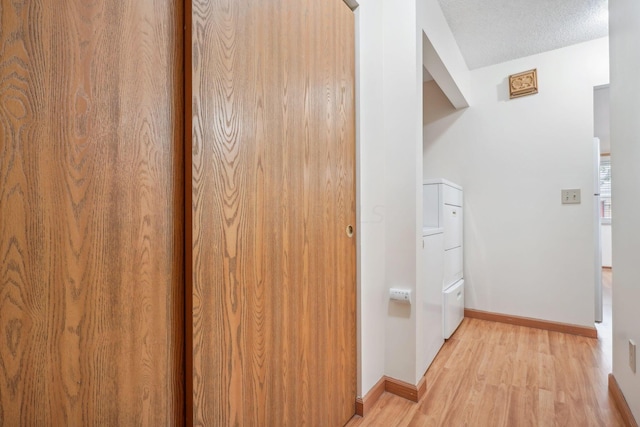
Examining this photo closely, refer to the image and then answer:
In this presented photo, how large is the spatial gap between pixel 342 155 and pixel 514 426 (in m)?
1.44

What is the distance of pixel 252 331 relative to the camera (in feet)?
2.87

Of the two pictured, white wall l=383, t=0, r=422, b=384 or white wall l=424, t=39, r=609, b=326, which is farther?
white wall l=424, t=39, r=609, b=326

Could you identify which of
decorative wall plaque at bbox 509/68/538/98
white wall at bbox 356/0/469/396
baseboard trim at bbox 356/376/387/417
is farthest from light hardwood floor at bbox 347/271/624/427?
decorative wall plaque at bbox 509/68/538/98

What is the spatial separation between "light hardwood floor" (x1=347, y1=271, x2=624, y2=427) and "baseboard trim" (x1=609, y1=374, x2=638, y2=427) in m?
0.03

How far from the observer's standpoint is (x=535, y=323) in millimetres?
2432

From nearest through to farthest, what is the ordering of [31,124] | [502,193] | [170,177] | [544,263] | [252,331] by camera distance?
[31,124] → [170,177] → [252,331] → [544,263] → [502,193]

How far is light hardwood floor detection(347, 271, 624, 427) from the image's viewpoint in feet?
4.42

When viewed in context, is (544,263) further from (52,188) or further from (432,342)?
(52,188)

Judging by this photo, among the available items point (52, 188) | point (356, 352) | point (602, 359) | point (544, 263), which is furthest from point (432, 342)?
point (52, 188)

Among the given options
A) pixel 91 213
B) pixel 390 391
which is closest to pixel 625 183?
pixel 390 391

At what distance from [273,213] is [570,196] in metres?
2.58

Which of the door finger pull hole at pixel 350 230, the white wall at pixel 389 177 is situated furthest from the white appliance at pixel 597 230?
the door finger pull hole at pixel 350 230

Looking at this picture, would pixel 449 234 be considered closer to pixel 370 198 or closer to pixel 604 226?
pixel 370 198

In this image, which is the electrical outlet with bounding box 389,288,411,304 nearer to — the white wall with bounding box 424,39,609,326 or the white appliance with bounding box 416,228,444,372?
the white appliance with bounding box 416,228,444,372
